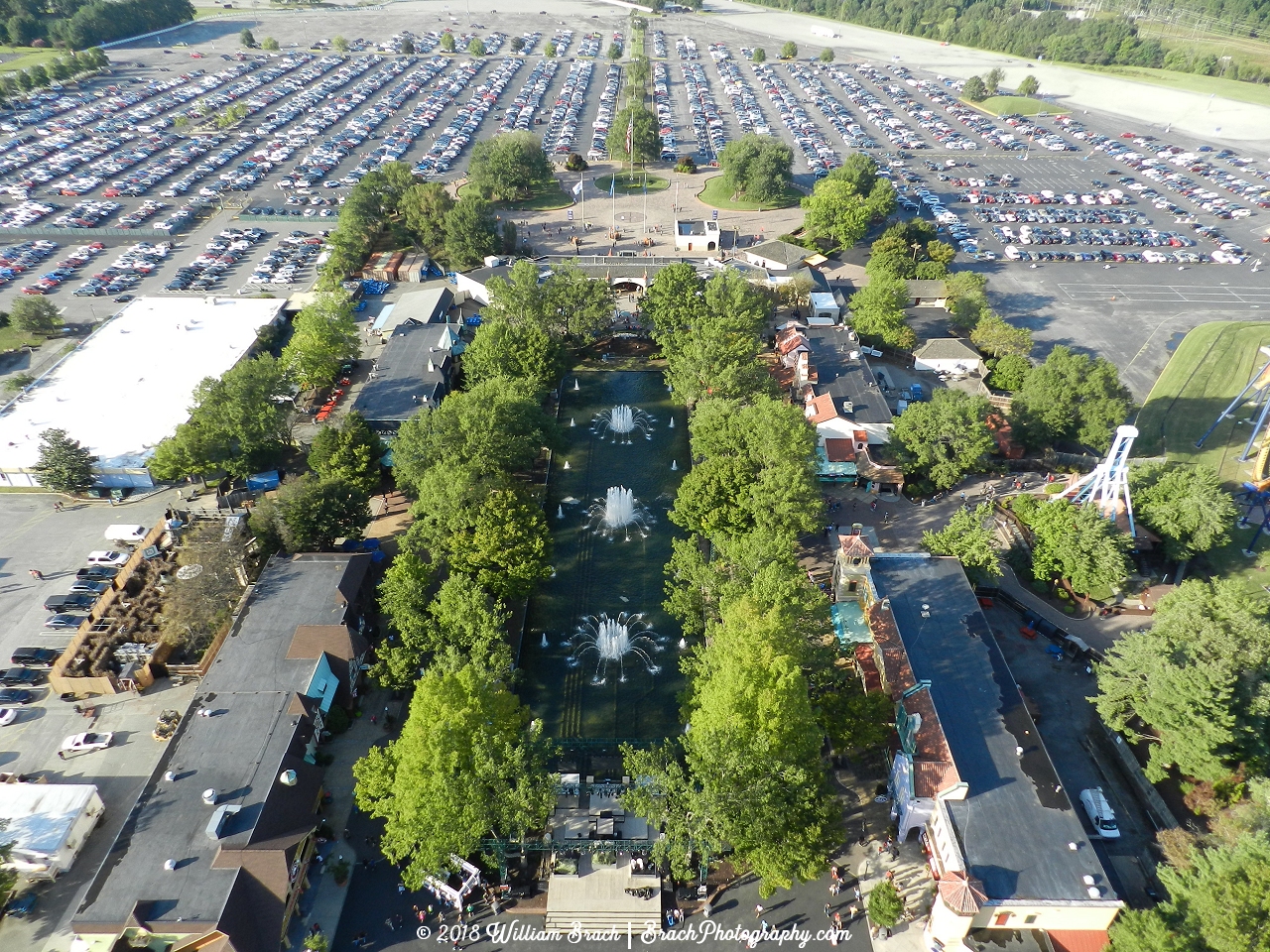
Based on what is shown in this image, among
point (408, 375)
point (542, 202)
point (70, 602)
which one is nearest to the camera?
point (70, 602)

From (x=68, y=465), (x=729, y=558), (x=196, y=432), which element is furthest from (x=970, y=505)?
(x=68, y=465)

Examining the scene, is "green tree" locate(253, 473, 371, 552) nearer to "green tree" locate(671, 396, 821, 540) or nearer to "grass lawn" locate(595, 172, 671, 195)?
"green tree" locate(671, 396, 821, 540)

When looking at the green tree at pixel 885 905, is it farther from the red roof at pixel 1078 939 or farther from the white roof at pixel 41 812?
the white roof at pixel 41 812

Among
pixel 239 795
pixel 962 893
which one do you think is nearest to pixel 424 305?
pixel 239 795

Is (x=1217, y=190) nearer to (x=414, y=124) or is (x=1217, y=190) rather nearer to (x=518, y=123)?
(x=518, y=123)

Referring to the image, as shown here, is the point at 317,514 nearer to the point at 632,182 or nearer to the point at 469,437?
the point at 469,437

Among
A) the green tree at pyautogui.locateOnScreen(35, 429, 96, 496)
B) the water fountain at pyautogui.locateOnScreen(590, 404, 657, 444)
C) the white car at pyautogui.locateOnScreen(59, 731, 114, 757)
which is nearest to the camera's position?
the white car at pyautogui.locateOnScreen(59, 731, 114, 757)

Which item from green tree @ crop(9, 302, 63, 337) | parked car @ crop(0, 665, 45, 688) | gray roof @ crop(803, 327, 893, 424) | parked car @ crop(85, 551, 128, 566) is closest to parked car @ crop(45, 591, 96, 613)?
parked car @ crop(85, 551, 128, 566)
